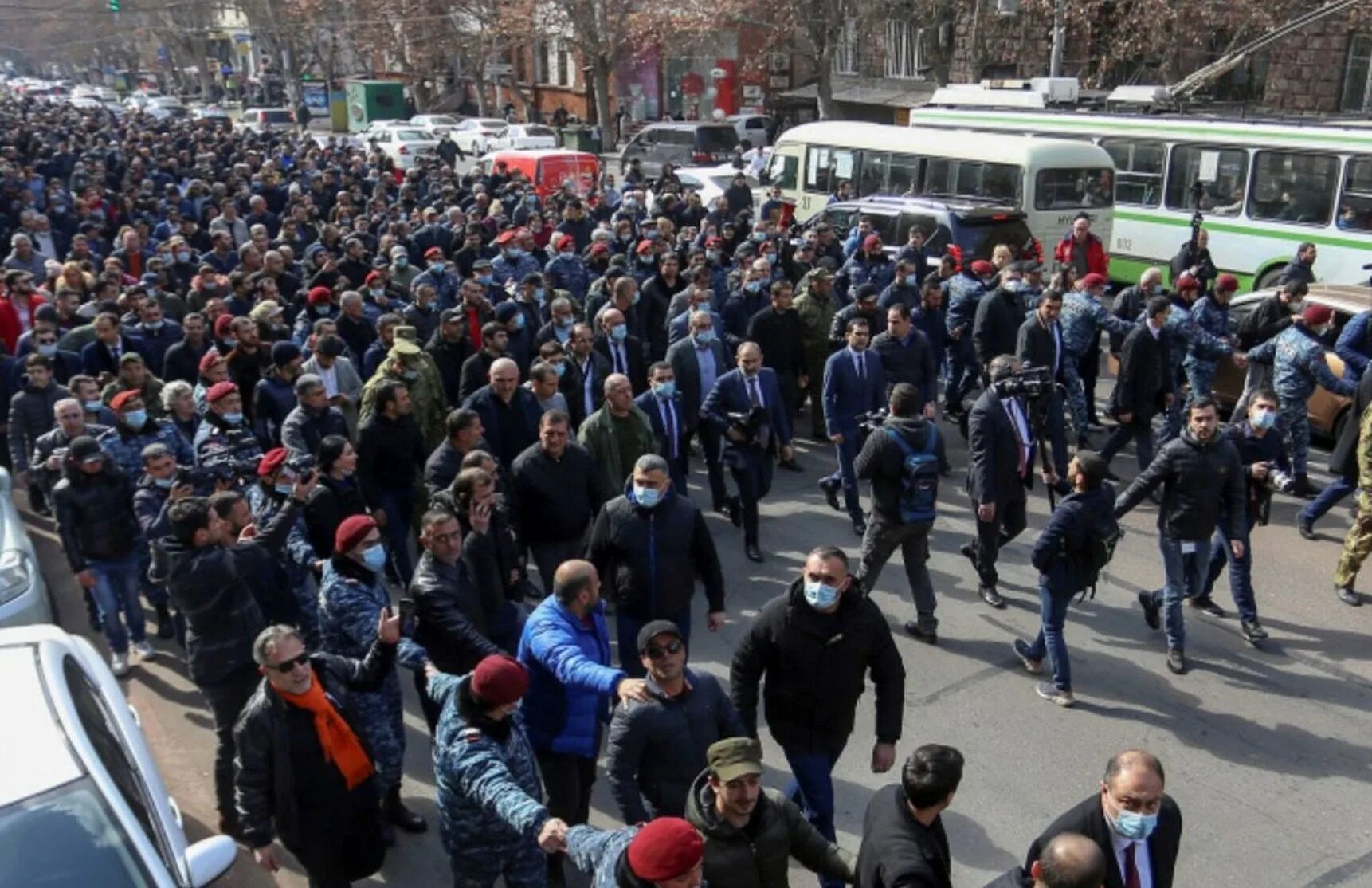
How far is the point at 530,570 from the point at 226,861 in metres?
4.90

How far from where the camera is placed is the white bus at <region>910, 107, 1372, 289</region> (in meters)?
14.9

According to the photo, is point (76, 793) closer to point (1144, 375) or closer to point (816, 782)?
point (816, 782)

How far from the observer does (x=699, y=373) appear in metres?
9.27

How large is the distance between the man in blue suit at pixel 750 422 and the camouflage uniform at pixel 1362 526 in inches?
153

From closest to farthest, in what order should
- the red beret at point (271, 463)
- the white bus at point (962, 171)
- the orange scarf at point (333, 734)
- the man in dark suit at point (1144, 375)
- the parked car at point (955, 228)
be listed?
the orange scarf at point (333, 734) < the red beret at point (271, 463) < the man in dark suit at point (1144, 375) < the parked car at point (955, 228) < the white bus at point (962, 171)

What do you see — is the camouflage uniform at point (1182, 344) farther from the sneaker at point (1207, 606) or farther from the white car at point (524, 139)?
the white car at point (524, 139)

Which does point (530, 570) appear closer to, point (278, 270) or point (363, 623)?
point (363, 623)

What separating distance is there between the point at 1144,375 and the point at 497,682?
24.0 feet

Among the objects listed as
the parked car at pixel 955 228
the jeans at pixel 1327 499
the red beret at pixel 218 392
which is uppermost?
the parked car at pixel 955 228

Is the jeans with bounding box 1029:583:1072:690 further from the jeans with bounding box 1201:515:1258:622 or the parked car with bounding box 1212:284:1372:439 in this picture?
the parked car with bounding box 1212:284:1372:439

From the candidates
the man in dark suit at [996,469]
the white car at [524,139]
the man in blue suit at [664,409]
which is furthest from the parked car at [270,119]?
the man in dark suit at [996,469]

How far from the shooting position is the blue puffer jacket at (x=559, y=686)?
15.7 ft

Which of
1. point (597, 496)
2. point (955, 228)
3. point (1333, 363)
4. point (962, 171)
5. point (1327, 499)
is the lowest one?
point (1327, 499)

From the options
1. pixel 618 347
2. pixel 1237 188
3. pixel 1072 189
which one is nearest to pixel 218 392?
pixel 618 347
